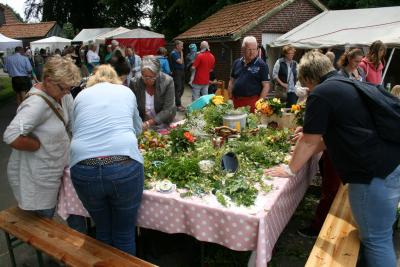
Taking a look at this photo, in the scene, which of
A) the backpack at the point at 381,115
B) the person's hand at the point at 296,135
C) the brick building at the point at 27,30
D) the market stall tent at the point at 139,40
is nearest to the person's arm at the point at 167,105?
the person's hand at the point at 296,135

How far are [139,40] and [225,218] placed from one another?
1641cm

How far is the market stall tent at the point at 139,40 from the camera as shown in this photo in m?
17.3

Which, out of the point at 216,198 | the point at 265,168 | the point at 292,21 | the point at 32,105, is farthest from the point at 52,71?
the point at 292,21

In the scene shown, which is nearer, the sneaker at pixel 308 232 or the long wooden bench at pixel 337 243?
the long wooden bench at pixel 337 243

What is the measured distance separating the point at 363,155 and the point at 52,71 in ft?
6.73

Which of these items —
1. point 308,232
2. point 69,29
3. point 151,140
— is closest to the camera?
point 151,140

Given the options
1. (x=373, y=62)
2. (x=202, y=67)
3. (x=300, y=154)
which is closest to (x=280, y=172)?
(x=300, y=154)

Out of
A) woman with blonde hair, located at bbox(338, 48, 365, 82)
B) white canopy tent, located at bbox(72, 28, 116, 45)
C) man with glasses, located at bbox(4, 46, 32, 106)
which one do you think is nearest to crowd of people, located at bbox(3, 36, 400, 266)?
woman with blonde hair, located at bbox(338, 48, 365, 82)

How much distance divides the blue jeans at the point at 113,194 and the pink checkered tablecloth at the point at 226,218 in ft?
0.52

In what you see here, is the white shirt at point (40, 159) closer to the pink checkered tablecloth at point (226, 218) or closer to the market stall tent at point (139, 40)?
the pink checkered tablecloth at point (226, 218)

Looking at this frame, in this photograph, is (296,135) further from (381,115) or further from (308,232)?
(381,115)

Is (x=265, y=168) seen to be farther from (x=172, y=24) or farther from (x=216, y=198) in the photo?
(x=172, y=24)

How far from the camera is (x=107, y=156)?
214 centimetres

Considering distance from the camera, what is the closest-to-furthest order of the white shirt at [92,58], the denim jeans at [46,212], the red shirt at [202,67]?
the denim jeans at [46,212]
the red shirt at [202,67]
the white shirt at [92,58]
